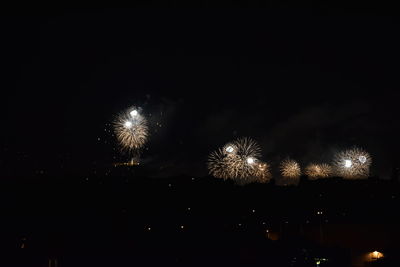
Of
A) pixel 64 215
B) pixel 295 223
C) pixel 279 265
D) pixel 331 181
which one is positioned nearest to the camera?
pixel 279 265

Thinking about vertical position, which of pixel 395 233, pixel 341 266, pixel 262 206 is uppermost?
pixel 262 206

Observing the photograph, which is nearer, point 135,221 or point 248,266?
point 248,266

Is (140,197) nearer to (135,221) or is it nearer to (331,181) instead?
(135,221)

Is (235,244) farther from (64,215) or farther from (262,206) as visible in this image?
(262,206)

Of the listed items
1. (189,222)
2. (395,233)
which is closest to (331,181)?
(395,233)

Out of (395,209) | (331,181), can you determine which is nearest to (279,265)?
(395,209)

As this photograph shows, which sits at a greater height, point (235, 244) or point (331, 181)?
point (331, 181)

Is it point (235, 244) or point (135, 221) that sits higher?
point (135, 221)

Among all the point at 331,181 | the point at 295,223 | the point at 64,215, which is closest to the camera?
the point at 64,215

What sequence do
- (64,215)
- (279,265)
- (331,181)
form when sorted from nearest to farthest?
1. (279,265)
2. (64,215)
3. (331,181)

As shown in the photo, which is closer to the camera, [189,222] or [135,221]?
[135,221]
